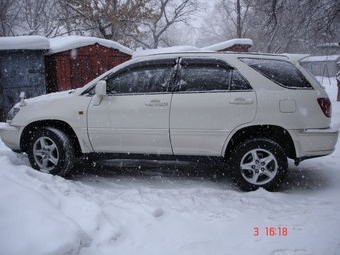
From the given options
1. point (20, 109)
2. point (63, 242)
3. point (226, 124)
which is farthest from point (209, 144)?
point (20, 109)

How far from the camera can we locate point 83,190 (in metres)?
3.69

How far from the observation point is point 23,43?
8195 mm

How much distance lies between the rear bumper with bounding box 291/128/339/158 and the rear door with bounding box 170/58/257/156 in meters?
0.63

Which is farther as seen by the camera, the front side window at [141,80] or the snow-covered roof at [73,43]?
the snow-covered roof at [73,43]

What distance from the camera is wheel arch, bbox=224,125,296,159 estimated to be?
3.68m

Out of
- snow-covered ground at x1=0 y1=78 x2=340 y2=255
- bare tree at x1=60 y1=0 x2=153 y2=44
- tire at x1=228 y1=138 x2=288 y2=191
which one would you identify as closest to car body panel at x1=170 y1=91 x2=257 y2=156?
tire at x1=228 y1=138 x2=288 y2=191

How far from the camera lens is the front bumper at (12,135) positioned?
4.25 meters

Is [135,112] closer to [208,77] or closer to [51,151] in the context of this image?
[208,77]

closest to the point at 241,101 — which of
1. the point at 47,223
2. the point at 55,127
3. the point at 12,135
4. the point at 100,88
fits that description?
the point at 100,88

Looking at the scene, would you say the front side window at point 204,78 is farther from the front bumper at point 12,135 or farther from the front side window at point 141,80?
the front bumper at point 12,135

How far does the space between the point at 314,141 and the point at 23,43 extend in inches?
312

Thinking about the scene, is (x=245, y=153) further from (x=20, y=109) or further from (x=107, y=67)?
(x=107, y=67)

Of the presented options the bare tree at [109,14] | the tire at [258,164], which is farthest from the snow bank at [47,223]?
the bare tree at [109,14]

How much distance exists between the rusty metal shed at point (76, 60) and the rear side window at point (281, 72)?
7.36 meters
